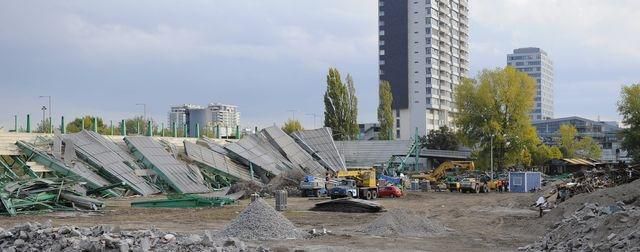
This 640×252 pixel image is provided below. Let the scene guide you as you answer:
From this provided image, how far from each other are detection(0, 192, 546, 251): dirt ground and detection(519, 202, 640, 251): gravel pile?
181cm

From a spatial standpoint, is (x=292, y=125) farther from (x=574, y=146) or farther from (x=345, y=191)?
(x=345, y=191)

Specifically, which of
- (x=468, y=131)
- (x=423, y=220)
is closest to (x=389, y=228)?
(x=423, y=220)

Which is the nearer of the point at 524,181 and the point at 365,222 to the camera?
the point at 365,222

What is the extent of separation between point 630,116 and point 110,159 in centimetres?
5396

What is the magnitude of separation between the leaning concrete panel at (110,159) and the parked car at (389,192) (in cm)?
1501

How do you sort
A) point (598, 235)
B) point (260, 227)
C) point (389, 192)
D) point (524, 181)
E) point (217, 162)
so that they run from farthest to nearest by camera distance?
point (217, 162) < point (524, 181) < point (389, 192) < point (260, 227) < point (598, 235)

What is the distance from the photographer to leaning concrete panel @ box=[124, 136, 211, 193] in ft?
155

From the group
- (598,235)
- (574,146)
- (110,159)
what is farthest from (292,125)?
(598,235)

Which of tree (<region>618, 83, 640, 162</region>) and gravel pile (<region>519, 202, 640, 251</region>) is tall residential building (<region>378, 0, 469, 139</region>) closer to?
tree (<region>618, 83, 640, 162</region>)

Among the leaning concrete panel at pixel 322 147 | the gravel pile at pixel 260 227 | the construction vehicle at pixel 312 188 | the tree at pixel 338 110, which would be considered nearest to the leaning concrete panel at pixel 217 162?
the construction vehicle at pixel 312 188

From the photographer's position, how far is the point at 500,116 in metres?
65.6

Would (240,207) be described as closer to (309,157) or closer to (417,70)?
(309,157)

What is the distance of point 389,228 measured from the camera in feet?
72.2

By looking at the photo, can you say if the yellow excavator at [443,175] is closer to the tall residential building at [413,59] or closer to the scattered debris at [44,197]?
the scattered debris at [44,197]
